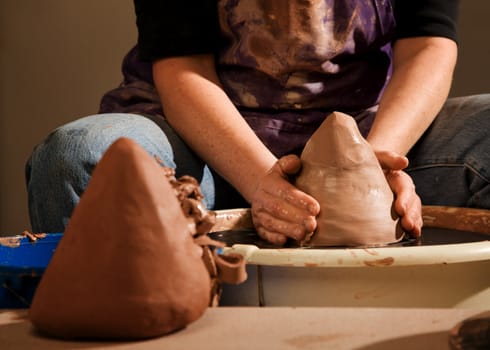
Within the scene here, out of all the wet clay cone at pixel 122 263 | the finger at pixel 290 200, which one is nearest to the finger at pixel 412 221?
the finger at pixel 290 200

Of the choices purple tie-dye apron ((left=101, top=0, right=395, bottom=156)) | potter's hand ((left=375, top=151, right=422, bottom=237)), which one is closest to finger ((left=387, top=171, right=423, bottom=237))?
potter's hand ((left=375, top=151, right=422, bottom=237))

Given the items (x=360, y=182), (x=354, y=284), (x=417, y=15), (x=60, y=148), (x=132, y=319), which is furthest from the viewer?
(x=417, y=15)

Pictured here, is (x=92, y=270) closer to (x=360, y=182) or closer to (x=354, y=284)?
(x=354, y=284)

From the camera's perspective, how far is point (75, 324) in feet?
1.61

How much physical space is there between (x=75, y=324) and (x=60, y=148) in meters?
0.63

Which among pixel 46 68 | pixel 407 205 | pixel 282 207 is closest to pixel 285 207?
pixel 282 207

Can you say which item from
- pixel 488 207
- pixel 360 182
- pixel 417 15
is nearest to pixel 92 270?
pixel 360 182

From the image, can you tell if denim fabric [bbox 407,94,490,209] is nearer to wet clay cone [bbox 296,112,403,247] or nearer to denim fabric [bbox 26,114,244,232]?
wet clay cone [bbox 296,112,403,247]

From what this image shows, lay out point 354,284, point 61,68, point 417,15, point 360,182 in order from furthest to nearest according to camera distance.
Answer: point 61,68 < point 417,15 < point 360,182 < point 354,284

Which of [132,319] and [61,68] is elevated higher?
[132,319]

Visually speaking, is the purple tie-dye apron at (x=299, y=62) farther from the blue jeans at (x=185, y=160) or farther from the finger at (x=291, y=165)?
the finger at (x=291, y=165)

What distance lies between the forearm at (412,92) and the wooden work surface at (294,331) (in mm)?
630

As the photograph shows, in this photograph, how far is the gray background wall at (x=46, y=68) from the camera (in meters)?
2.53

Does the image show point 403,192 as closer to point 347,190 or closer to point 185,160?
point 347,190
